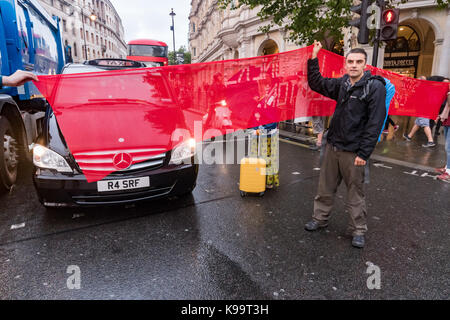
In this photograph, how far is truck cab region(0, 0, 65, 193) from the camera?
448cm

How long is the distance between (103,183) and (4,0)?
13.7ft

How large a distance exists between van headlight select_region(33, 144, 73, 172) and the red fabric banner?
0.15 metres

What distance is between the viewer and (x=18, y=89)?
521 cm

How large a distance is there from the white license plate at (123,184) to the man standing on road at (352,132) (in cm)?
197

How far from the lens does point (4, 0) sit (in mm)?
5004

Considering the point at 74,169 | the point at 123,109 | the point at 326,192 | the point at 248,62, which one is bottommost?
the point at 326,192

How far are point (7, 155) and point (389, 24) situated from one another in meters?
8.07

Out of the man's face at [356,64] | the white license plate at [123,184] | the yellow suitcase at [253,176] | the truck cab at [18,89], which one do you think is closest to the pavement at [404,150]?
the yellow suitcase at [253,176]

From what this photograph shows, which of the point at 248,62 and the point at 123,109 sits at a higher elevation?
the point at 248,62

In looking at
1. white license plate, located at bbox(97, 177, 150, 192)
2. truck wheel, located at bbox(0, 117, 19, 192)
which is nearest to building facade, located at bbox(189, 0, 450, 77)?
truck wheel, located at bbox(0, 117, 19, 192)

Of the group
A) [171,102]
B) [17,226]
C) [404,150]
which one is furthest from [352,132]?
[404,150]

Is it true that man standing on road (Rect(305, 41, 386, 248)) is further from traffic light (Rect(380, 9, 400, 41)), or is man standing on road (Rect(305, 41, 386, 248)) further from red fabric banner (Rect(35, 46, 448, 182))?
traffic light (Rect(380, 9, 400, 41))
